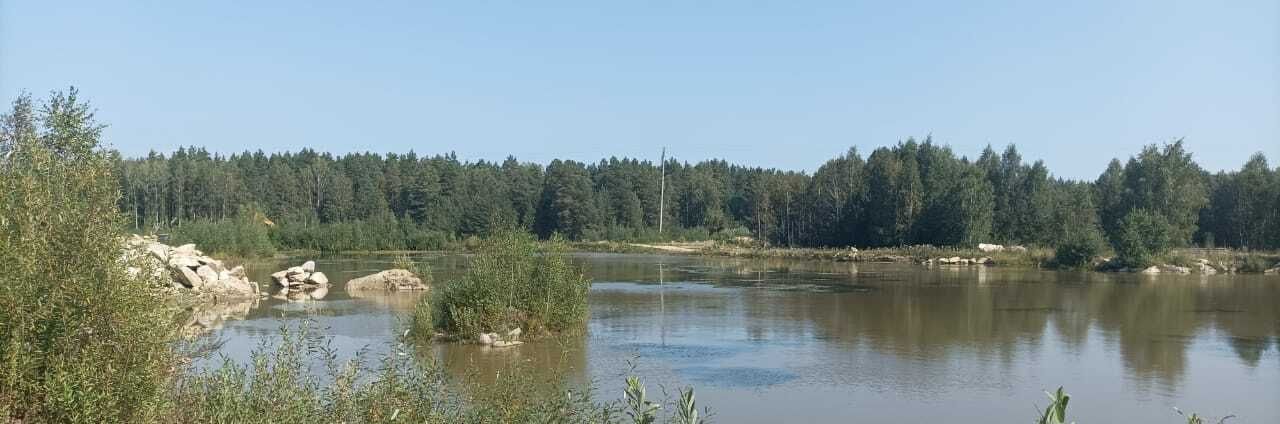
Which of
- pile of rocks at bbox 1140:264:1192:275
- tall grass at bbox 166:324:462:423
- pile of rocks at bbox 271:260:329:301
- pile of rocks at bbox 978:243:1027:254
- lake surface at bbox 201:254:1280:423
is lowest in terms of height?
lake surface at bbox 201:254:1280:423

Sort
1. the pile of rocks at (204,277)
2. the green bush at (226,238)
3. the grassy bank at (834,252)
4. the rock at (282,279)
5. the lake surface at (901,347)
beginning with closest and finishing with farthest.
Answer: the lake surface at (901,347), the pile of rocks at (204,277), the rock at (282,279), the green bush at (226,238), the grassy bank at (834,252)

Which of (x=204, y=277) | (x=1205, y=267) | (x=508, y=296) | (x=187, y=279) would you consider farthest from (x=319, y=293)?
(x=1205, y=267)

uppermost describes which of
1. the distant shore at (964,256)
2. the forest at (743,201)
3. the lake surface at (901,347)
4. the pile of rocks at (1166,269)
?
the forest at (743,201)

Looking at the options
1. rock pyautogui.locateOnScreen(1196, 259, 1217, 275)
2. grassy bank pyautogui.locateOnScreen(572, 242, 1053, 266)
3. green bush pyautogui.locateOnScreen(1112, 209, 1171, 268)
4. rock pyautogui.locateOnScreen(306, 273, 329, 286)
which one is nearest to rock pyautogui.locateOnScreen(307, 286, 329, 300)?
rock pyautogui.locateOnScreen(306, 273, 329, 286)

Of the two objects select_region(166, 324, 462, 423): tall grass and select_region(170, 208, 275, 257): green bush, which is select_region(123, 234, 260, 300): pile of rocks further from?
select_region(166, 324, 462, 423): tall grass

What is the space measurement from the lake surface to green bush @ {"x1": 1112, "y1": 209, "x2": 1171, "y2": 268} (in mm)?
10098

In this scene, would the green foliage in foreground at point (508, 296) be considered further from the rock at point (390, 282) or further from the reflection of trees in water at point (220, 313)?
the rock at point (390, 282)

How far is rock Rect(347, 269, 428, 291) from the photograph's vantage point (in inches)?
1362

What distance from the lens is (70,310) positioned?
6984mm

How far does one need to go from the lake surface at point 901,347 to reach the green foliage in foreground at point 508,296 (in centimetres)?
89

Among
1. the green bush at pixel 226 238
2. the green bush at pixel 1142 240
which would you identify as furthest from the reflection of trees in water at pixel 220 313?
the green bush at pixel 1142 240

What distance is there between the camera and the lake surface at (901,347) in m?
14.6

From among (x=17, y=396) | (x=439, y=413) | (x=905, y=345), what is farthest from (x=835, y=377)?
(x=17, y=396)

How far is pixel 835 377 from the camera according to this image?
16.6m
